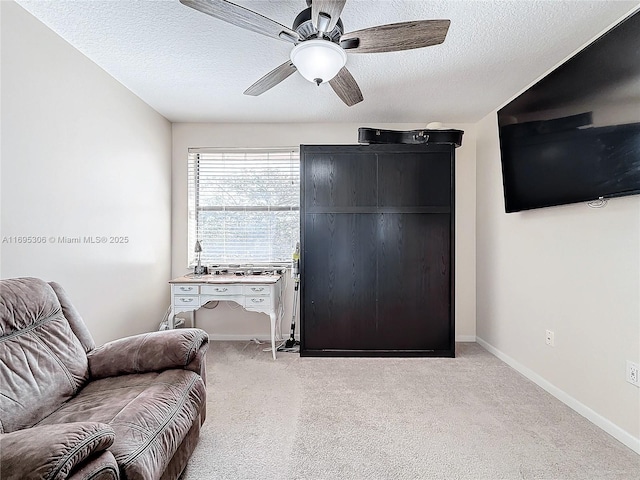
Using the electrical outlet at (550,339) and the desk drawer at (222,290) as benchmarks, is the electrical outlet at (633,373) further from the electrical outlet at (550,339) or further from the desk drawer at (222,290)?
the desk drawer at (222,290)

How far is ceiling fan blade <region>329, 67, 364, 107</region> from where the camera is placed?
2.13m

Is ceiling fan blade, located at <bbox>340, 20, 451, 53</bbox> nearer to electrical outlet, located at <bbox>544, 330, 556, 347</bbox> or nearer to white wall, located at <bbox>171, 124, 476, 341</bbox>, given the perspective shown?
white wall, located at <bbox>171, 124, 476, 341</bbox>

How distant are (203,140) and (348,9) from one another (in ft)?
8.21

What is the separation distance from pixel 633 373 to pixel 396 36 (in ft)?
7.19

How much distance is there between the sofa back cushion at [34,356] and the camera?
138cm

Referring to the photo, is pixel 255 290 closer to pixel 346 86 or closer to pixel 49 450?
pixel 346 86

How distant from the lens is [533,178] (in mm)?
2541

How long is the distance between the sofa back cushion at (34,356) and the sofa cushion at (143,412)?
0.23ft

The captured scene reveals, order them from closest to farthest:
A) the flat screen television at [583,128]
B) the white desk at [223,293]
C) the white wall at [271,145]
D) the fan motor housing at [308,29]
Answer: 1. the fan motor housing at [308,29]
2. the flat screen television at [583,128]
3. the white desk at [223,293]
4. the white wall at [271,145]

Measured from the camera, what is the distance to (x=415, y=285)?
3.34 m

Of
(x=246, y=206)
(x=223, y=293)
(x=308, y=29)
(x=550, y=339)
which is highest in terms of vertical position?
(x=308, y=29)

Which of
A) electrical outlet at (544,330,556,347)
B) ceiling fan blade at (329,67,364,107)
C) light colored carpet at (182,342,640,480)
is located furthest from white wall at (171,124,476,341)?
ceiling fan blade at (329,67,364,107)

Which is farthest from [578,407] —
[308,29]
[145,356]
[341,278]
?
[308,29]

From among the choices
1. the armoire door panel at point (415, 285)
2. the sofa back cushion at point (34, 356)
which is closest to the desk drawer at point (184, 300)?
the sofa back cushion at point (34, 356)
